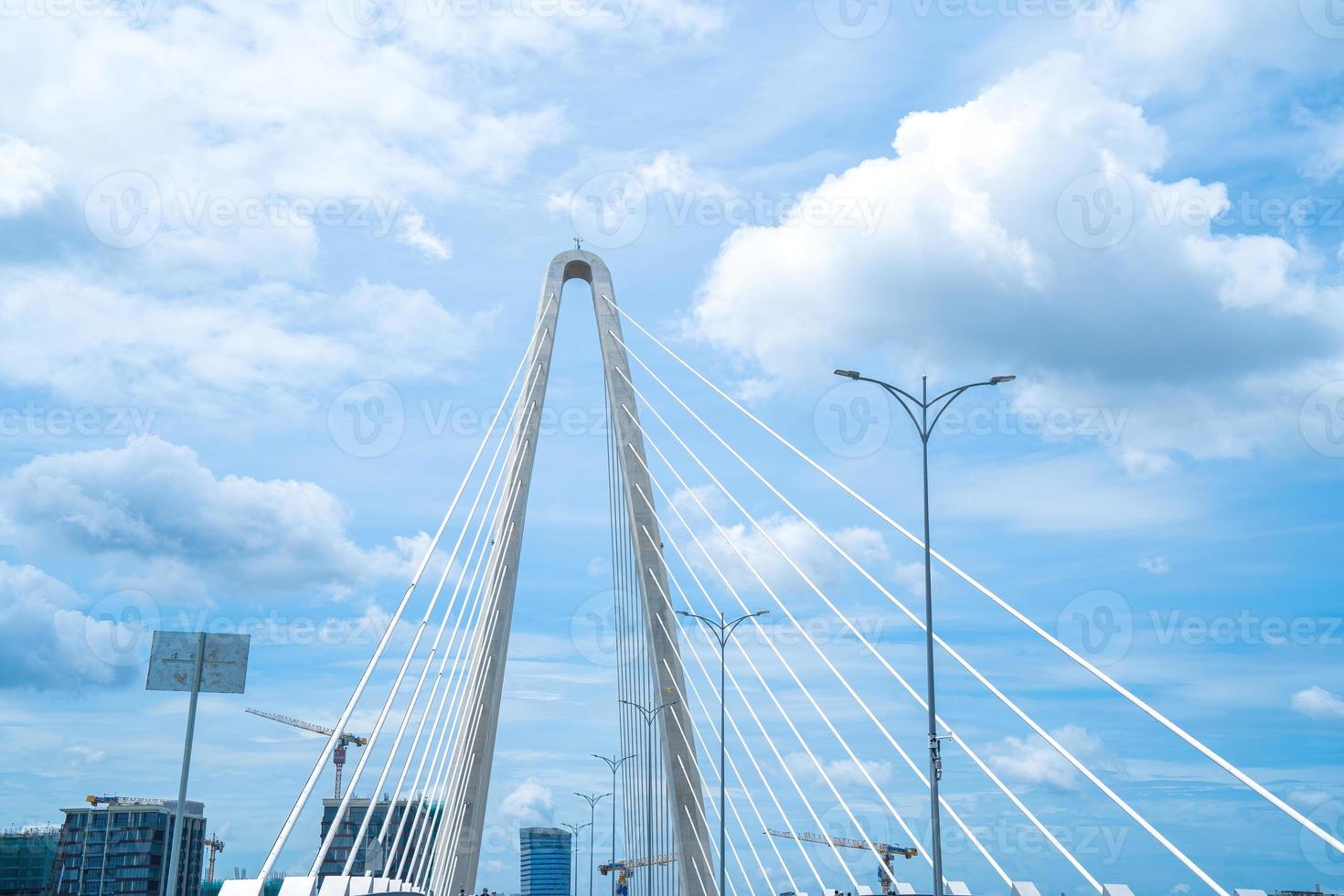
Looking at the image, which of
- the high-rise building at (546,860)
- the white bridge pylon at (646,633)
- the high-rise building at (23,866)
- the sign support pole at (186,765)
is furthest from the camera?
the high-rise building at (546,860)

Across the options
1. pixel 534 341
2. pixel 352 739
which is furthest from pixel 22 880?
pixel 534 341

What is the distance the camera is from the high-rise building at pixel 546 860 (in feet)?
632

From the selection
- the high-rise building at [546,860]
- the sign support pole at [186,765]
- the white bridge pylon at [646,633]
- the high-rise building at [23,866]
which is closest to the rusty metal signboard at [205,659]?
the sign support pole at [186,765]

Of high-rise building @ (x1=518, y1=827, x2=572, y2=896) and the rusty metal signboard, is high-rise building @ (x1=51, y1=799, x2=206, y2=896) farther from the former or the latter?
the rusty metal signboard

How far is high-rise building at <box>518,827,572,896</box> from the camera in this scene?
632 ft

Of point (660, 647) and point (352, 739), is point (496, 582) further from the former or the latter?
point (352, 739)

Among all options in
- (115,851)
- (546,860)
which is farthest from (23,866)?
(546,860)

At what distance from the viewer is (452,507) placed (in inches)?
1219

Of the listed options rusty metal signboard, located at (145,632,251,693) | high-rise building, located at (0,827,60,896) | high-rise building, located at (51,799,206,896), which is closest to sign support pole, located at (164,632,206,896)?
rusty metal signboard, located at (145,632,251,693)

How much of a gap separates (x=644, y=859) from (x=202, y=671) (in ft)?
108

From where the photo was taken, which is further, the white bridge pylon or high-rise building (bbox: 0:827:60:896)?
high-rise building (bbox: 0:827:60:896)

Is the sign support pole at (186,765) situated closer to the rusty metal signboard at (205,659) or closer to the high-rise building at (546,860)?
the rusty metal signboard at (205,659)

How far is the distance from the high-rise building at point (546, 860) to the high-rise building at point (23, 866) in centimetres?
8269

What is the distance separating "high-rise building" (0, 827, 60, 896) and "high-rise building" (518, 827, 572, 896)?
82692mm
